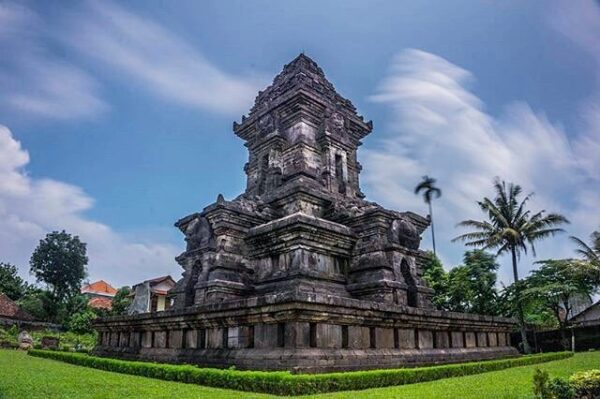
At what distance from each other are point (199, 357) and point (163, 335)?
7.85ft

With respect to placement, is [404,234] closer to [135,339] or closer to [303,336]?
[303,336]

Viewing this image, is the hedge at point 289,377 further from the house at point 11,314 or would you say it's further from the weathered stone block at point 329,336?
the house at point 11,314

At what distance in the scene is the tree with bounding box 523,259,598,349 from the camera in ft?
90.1

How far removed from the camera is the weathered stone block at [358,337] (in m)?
9.95

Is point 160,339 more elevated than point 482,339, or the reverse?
point 160,339

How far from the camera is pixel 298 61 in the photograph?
21875mm

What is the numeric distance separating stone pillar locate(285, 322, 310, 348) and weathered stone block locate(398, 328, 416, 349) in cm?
340

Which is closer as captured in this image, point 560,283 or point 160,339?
point 160,339

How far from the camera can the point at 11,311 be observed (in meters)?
46.4

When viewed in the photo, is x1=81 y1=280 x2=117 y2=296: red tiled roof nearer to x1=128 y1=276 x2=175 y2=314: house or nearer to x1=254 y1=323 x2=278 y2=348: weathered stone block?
x1=128 y1=276 x2=175 y2=314: house

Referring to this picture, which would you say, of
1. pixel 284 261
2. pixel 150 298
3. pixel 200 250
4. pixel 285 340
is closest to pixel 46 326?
pixel 150 298

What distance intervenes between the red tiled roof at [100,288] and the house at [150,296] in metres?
39.2

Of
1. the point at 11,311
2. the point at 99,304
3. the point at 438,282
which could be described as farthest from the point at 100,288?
the point at 438,282

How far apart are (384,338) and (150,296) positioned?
3060 centimetres
